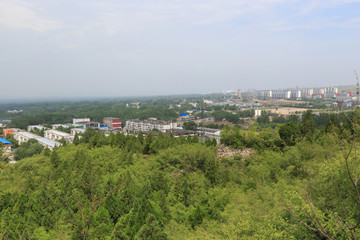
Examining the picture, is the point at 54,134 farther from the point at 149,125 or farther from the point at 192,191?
the point at 192,191

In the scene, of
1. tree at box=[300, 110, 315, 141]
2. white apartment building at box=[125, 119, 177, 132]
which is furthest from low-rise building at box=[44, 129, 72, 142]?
tree at box=[300, 110, 315, 141]

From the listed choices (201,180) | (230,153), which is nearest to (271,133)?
(230,153)

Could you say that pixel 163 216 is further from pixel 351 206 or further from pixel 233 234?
pixel 351 206

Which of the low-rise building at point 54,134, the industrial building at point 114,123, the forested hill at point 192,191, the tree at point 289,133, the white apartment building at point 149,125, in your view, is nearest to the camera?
the forested hill at point 192,191

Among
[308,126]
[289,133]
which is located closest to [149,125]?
[289,133]

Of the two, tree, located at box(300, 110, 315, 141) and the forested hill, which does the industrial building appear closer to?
the forested hill

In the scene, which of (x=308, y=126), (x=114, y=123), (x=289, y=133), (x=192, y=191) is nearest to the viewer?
(x=192, y=191)

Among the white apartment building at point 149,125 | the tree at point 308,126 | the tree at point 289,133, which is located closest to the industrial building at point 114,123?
the white apartment building at point 149,125

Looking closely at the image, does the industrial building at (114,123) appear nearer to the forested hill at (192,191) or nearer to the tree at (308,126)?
the forested hill at (192,191)
